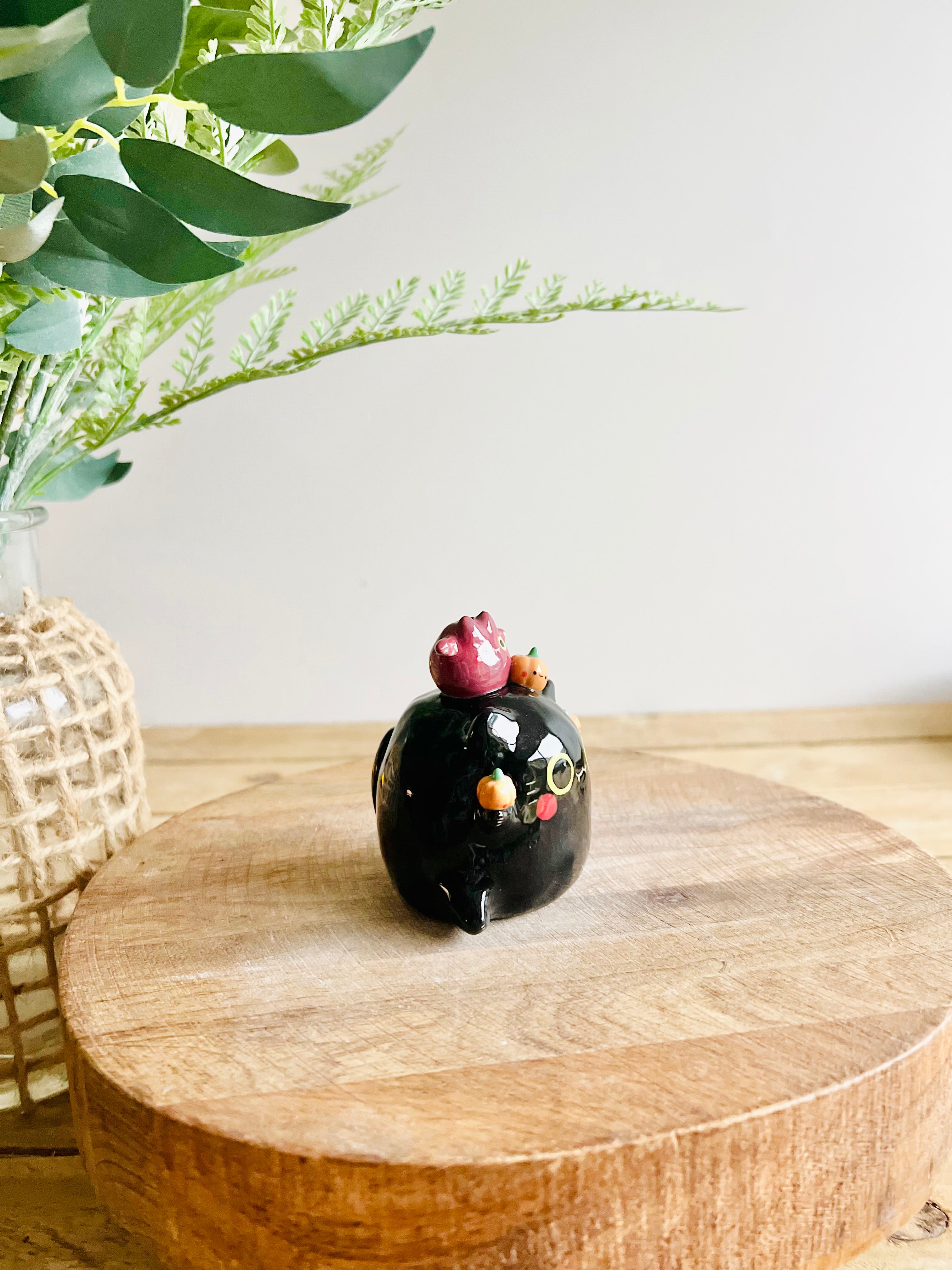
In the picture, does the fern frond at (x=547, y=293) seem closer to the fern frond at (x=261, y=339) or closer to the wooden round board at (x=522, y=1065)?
the fern frond at (x=261, y=339)

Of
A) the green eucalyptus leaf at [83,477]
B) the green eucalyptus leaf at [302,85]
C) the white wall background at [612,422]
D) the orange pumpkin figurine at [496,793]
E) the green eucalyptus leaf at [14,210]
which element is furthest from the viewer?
the white wall background at [612,422]

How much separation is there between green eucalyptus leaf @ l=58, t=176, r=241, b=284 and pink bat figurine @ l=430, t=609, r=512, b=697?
30 centimetres

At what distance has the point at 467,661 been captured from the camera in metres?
0.64

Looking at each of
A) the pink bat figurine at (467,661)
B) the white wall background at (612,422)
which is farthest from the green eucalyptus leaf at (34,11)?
the white wall background at (612,422)

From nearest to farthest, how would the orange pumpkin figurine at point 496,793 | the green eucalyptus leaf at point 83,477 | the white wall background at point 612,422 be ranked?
the orange pumpkin figurine at point 496,793, the green eucalyptus leaf at point 83,477, the white wall background at point 612,422

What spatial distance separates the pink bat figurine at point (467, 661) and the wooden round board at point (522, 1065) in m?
0.15

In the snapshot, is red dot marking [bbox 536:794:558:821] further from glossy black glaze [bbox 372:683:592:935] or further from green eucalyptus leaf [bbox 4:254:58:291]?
green eucalyptus leaf [bbox 4:254:58:291]

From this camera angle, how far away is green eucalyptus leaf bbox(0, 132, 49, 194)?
326 mm

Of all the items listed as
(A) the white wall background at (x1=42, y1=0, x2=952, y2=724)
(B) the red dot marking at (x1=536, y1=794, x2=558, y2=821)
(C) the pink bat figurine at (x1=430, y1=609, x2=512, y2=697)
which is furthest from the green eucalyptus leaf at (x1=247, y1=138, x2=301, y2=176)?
(A) the white wall background at (x1=42, y1=0, x2=952, y2=724)

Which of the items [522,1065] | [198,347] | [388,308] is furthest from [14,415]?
[522,1065]

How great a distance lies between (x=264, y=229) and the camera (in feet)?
1.14

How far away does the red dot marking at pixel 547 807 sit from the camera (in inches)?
24.4

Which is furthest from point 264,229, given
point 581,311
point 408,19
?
point 581,311

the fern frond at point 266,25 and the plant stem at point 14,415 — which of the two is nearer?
the fern frond at point 266,25
